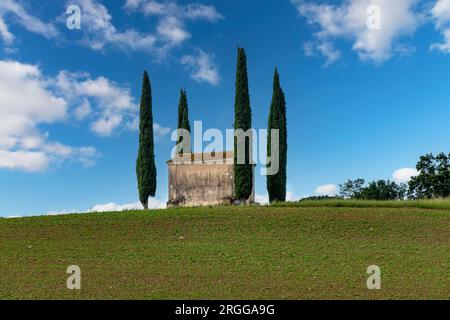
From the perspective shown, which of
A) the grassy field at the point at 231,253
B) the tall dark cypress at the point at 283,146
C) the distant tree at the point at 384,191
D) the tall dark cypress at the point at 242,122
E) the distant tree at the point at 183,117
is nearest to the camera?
the grassy field at the point at 231,253

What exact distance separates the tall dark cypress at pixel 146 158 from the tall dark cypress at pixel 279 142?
9.37 m

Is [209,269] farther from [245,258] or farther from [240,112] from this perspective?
[240,112]

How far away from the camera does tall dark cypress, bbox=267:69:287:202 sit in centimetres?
3772

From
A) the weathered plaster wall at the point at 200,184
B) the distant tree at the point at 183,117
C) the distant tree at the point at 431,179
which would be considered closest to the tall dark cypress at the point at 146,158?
the weathered plaster wall at the point at 200,184

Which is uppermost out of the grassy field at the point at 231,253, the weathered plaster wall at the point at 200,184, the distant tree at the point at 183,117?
the distant tree at the point at 183,117

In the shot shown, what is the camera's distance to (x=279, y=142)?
39844mm

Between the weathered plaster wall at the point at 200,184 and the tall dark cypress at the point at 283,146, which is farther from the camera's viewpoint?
the tall dark cypress at the point at 283,146

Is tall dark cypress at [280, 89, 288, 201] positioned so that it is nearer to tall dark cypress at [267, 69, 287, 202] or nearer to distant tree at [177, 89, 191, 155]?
tall dark cypress at [267, 69, 287, 202]

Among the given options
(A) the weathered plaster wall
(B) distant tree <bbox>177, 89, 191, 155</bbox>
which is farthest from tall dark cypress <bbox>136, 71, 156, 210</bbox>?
(B) distant tree <bbox>177, 89, 191, 155</bbox>

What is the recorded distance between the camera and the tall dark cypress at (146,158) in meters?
38.4

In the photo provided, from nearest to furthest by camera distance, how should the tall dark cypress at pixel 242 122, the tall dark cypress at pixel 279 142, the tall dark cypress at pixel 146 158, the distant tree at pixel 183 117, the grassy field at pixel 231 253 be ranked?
the grassy field at pixel 231 253 → the tall dark cypress at pixel 242 122 → the tall dark cypress at pixel 279 142 → the tall dark cypress at pixel 146 158 → the distant tree at pixel 183 117

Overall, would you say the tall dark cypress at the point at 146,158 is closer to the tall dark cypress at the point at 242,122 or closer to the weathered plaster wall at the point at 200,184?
the weathered plaster wall at the point at 200,184
